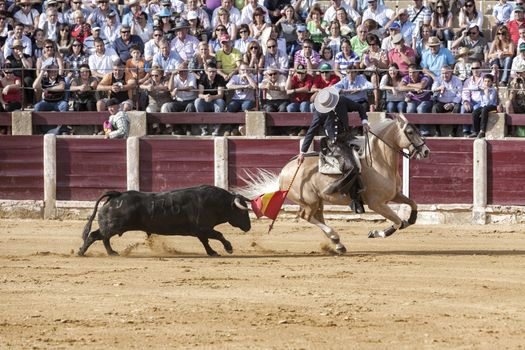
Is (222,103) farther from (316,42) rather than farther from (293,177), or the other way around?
(293,177)

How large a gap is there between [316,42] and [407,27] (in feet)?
4.47

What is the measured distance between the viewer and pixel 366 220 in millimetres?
19125

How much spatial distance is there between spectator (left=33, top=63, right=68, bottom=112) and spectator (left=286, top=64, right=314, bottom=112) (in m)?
3.52

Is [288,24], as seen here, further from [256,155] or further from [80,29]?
[80,29]

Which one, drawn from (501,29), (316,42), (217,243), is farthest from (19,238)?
(501,29)

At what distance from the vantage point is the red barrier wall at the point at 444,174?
18.8 metres

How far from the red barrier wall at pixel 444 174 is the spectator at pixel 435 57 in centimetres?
108

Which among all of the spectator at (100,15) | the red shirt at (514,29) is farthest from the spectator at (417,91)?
the spectator at (100,15)

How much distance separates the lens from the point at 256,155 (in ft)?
63.9

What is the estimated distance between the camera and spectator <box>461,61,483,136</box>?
18.5m

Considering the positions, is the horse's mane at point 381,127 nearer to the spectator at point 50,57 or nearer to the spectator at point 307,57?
the spectator at point 307,57

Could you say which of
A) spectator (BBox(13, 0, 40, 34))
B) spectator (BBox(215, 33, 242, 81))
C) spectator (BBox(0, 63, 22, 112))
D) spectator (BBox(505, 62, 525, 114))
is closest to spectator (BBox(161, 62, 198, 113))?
spectator (BBox(215, 33, 242, 81))

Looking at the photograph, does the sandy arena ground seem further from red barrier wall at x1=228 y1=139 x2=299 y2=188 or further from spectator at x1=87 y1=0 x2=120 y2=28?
spectator at x1=87 y1=0 x2=120 y2=28

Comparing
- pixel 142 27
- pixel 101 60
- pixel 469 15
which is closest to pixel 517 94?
pixel 469 15
